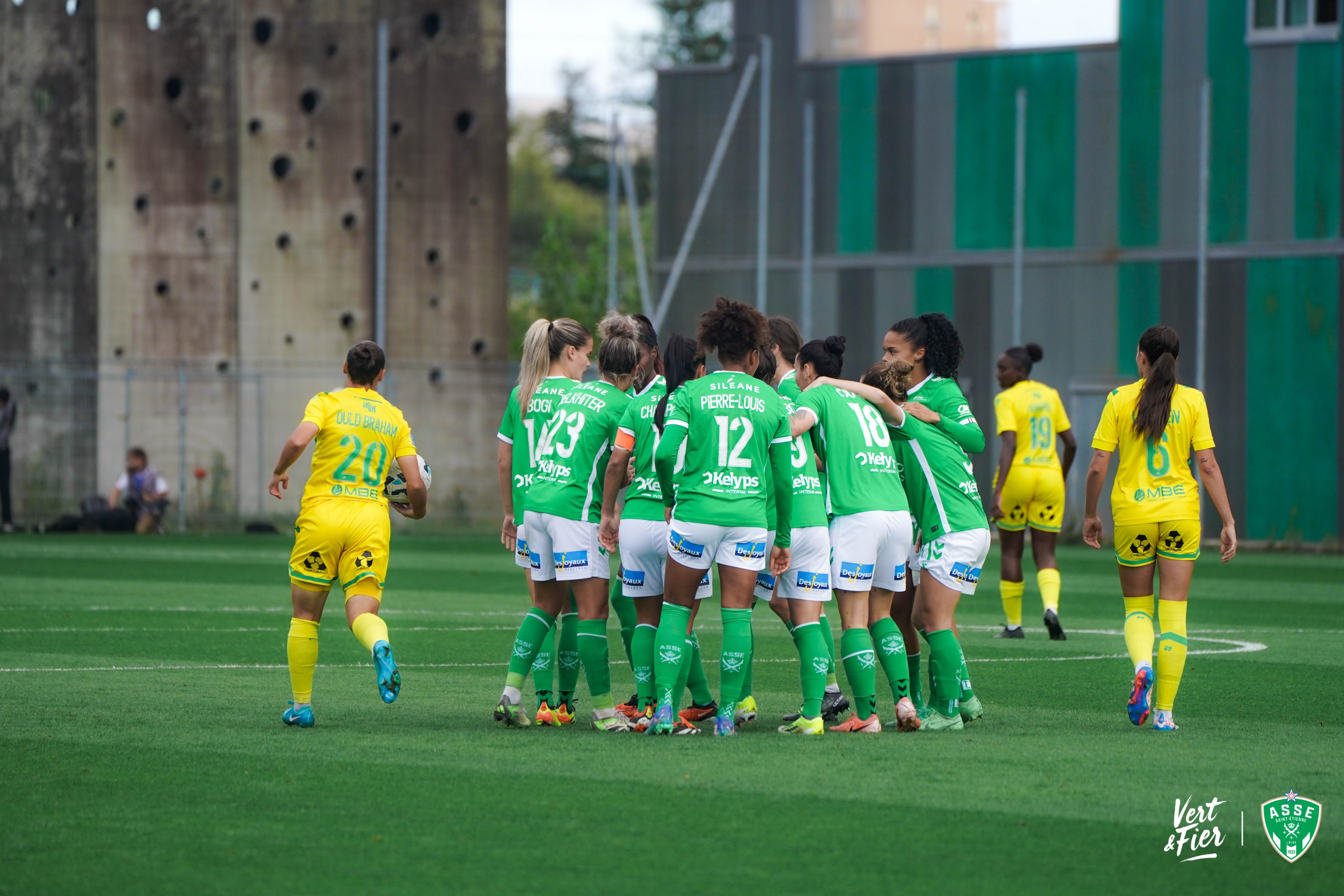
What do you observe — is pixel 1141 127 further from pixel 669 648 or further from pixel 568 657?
pixel 669 648

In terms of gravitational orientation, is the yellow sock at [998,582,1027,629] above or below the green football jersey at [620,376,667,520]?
below

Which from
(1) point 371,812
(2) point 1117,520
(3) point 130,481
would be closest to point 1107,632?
(2) point 1117,520

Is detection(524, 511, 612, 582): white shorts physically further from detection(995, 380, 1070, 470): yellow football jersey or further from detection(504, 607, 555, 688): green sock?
detection(995, 380, 1070, 470): yellow football jersey

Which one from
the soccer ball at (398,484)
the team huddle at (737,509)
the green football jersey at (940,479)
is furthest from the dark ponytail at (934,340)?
the soccer ball at (398,484)

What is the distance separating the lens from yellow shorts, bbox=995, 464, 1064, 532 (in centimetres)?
1389

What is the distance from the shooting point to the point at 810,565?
8453mm

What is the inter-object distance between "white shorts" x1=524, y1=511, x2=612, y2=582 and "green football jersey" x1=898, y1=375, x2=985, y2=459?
1.79m

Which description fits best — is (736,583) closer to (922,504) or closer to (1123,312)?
(922,504)

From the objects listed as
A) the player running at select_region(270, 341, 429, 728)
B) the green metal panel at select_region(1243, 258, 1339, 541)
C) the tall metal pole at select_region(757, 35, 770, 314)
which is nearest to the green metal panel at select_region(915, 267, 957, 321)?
the tall metal pole at select_region(757, 35, 770, 314)

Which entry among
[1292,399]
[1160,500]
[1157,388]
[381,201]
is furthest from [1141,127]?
[1160,500]

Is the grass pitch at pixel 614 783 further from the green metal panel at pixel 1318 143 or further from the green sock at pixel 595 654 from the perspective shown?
the green metal panel at pixel 1318 143

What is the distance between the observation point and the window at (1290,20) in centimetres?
2867

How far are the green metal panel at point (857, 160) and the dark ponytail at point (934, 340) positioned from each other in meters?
23.1

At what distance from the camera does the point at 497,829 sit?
19.8 feet
